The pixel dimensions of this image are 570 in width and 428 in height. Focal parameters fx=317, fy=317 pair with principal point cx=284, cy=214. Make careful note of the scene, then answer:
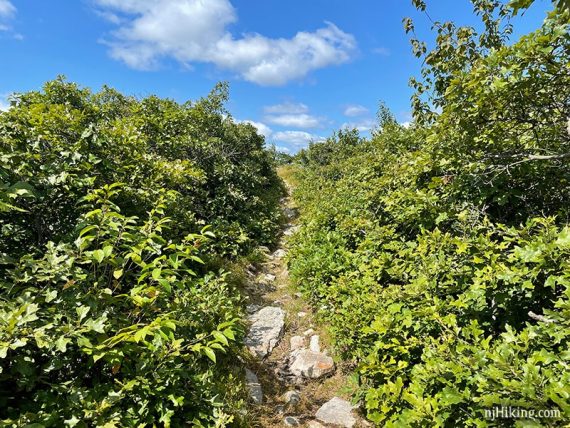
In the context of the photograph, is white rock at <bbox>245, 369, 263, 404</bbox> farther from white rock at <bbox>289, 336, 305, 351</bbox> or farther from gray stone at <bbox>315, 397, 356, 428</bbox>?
white rock at <bbox>289, 336, 305, 351</bbox>

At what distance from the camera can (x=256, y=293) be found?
8.73 metres

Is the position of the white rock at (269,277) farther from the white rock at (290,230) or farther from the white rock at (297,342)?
the white rock at (290,230)

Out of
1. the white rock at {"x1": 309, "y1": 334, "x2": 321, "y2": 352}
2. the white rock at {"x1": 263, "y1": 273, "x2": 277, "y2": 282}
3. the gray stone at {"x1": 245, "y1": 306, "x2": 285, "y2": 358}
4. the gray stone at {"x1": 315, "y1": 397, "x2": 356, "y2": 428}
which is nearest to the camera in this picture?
the gray stone at {"x1": 315, "y1": 397, "x2": 356, "y2": 428}

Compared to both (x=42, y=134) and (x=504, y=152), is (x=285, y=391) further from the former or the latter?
(x=42, y=134)

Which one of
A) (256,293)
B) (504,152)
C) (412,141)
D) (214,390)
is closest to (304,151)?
(412,141)

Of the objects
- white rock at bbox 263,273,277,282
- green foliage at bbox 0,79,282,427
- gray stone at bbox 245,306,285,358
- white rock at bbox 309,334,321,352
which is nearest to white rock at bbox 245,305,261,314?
gray stone at bbox 245,306,285,358

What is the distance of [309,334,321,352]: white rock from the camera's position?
6.28m

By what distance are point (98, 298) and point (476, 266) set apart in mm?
4416

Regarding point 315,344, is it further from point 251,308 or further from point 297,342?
point 251,308

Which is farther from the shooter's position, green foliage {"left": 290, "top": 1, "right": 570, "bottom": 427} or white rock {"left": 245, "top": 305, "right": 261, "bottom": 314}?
white rock {"left": 245, "top": 305, "right": 261, "bottom": 314}

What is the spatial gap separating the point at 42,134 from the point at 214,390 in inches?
190

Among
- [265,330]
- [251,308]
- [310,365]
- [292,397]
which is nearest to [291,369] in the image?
[310,365]

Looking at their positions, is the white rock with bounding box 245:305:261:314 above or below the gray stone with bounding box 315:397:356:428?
above

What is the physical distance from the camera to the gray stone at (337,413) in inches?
178
